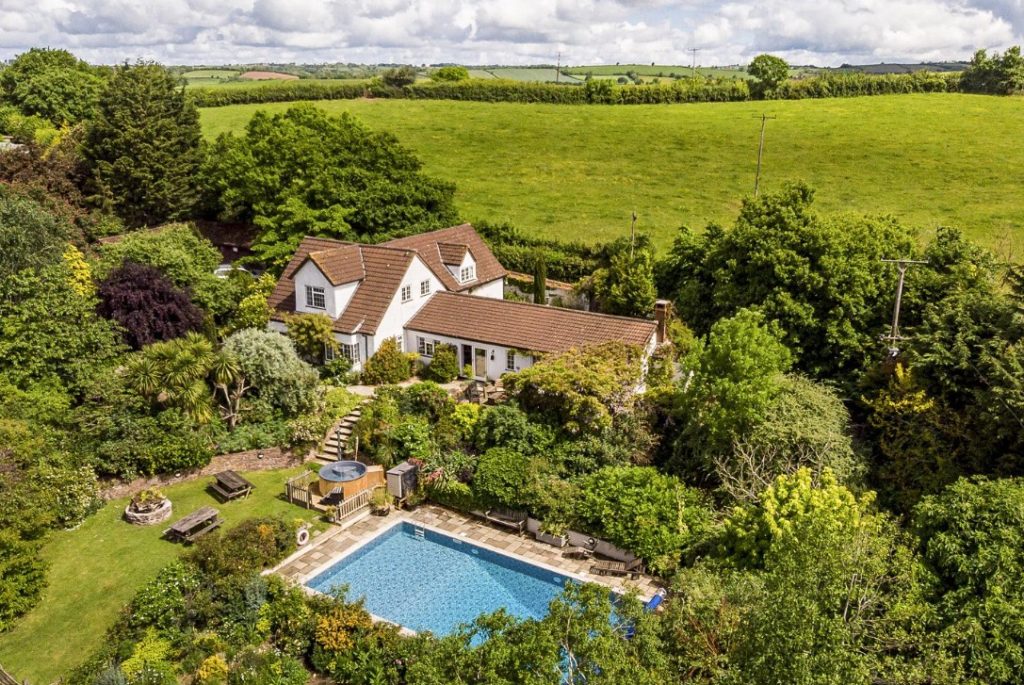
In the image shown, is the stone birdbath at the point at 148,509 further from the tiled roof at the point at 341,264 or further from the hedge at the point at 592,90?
the hedge at the point at 592,90

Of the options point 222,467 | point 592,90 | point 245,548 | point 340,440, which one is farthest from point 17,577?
point 592,90

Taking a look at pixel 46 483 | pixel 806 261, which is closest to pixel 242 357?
pixel 46 483

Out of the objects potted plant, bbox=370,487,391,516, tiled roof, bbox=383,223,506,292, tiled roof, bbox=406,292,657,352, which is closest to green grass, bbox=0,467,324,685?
potted plant, bbox=370,487,391,516

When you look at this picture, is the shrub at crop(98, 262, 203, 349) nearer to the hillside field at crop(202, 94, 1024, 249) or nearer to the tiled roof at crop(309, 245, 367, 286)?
the tiled roof at crop(309, 245, 367, 286)

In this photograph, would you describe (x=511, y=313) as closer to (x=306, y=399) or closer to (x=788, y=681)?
(x=306, y=399)

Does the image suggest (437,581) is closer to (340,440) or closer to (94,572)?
(340,440)

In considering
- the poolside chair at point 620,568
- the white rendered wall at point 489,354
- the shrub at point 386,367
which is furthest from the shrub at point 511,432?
the shrub at point 386,367
